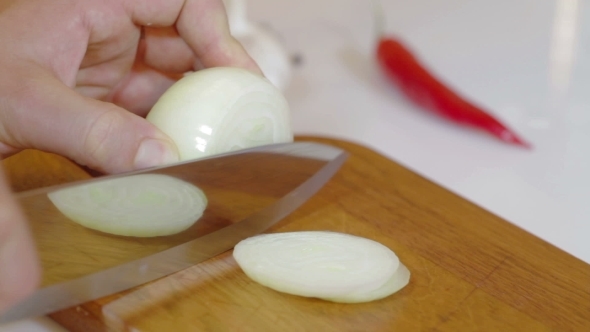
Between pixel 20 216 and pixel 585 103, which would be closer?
pixel 20 216

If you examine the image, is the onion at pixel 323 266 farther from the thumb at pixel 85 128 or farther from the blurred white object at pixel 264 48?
the blurred white object at pixel 264 48

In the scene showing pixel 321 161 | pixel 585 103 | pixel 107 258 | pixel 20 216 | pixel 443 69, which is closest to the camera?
pixel 20 216

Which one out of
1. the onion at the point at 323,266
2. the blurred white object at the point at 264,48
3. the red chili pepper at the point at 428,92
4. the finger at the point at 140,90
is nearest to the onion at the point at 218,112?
the onion at the point at 323,266

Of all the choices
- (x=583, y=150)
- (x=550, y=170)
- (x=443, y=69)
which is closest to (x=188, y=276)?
(x=550, y=170)

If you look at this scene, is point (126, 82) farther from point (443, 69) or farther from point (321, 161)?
point (443, 69)

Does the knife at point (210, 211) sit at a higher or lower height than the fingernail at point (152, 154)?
lower

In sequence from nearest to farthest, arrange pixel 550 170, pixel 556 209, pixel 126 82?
1. pixel 126 82
2. pixel 556 209
3. pixel 550 170
